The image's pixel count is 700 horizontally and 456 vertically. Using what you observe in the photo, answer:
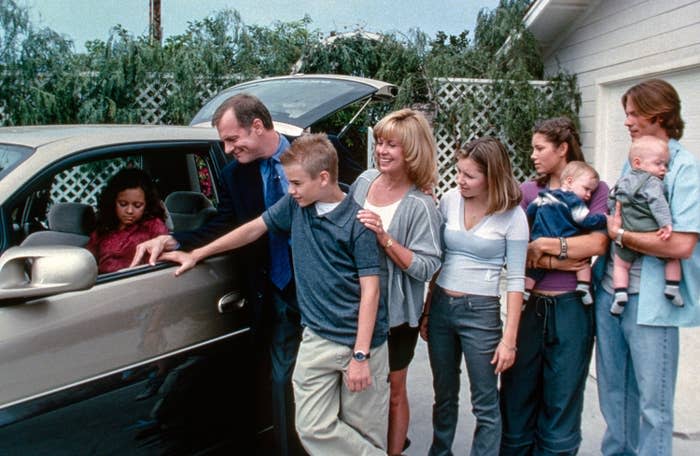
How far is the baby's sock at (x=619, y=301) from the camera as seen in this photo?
2.72m

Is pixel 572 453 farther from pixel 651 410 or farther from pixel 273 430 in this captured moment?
pixel 273 430

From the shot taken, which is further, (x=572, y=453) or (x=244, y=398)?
(x=572, y=453)

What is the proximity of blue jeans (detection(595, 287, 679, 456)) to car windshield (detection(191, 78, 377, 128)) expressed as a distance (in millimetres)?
1487

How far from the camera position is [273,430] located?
2871mm

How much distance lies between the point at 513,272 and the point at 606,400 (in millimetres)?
837

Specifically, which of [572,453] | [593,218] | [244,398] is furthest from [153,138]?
[572,453]

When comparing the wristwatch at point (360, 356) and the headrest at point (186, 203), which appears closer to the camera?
the wristwatch at point (360, 356)

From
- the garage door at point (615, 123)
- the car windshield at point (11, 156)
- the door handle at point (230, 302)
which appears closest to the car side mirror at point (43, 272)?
the car windshield at point (11, 156)

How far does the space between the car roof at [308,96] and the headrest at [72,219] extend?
735mm

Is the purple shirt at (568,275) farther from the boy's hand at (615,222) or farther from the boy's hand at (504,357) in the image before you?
the boy's hand at (504,357)

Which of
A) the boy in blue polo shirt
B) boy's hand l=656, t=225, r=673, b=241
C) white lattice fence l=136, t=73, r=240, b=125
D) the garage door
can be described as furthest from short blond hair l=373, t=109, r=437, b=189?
white lattice fence l=136, t=73, r=240, b=125

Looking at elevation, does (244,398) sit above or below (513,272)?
below

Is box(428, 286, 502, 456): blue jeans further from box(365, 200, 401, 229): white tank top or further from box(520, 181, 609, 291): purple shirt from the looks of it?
box(365, 200, 401, 229): white tank top

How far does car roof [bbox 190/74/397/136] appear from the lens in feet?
10.1
